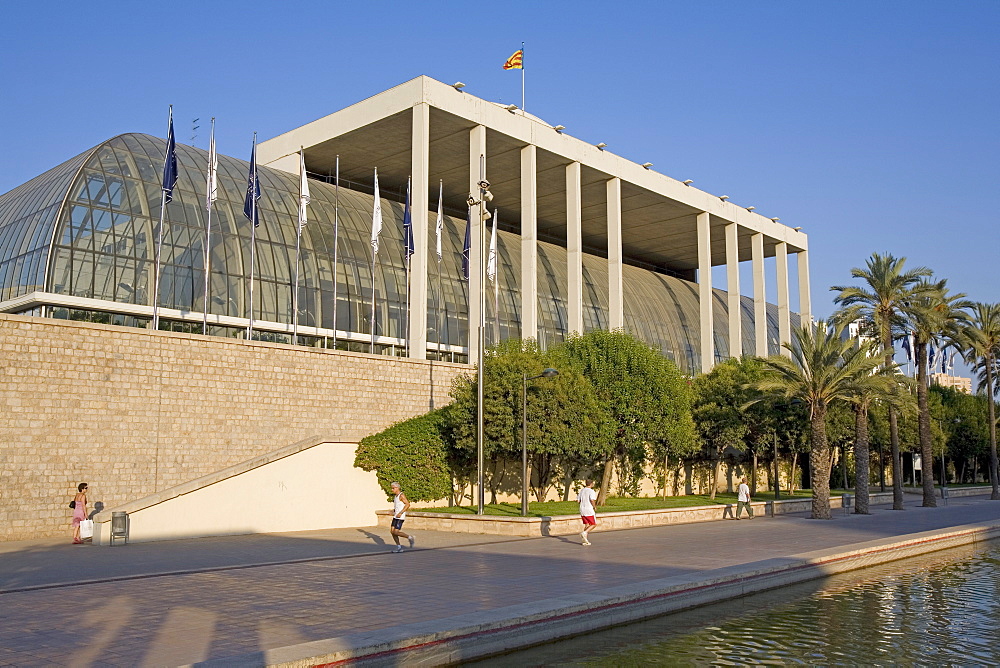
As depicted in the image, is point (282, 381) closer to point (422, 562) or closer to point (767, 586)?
point (422, 562)

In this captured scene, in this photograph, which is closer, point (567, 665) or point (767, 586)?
point (567, 665)

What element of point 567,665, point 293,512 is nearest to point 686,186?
point 293,512

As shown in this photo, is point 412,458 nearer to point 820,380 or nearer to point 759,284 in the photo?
point 820,380

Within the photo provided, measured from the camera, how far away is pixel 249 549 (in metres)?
22.8

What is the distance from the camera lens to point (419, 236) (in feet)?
134

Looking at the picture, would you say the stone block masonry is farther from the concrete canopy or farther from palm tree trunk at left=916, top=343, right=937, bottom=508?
palm tree trunk at left=916, top=343, right=937, bottom=508

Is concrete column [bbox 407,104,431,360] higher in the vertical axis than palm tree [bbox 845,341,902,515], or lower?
higher

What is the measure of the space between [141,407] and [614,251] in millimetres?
31927

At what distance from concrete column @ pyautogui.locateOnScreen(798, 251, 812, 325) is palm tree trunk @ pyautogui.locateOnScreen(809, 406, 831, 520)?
3526cm

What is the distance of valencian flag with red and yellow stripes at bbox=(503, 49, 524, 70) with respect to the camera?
4844 centimetres

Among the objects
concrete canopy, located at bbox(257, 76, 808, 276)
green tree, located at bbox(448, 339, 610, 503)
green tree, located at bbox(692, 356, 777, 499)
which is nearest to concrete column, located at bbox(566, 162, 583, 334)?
concrete canopy, located at bbox(257, 76, 808, 276)

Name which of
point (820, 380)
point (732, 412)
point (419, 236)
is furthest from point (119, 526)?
point (732, 412)

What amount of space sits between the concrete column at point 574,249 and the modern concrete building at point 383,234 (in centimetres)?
12

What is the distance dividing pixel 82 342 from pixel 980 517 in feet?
116
